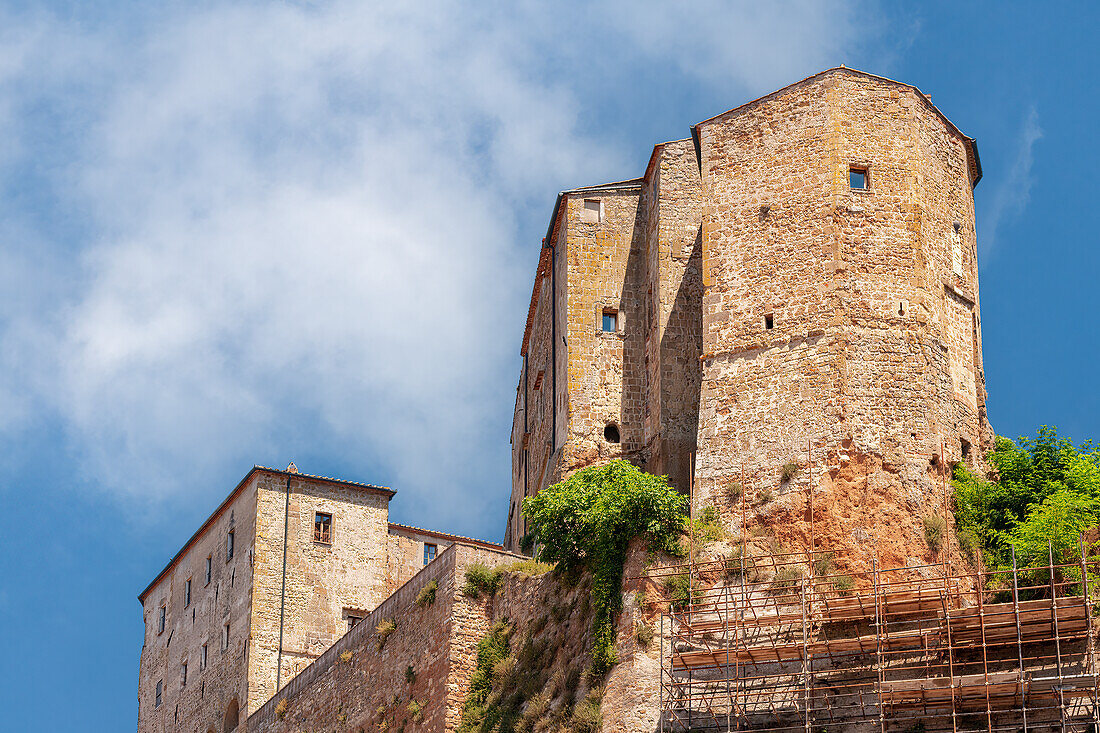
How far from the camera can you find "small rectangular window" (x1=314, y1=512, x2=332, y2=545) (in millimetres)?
49375

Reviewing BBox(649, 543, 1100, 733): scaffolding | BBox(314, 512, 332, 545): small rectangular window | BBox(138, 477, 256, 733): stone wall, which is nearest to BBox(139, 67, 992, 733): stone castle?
BBox(649, 543, 1100, 733): scaffolding

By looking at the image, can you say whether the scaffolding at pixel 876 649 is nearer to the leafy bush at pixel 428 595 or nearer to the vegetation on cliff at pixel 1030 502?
the vegetation on cliff at pixel 1030 502

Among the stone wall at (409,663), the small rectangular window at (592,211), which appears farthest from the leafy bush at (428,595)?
the small rectangular window at (592,211)

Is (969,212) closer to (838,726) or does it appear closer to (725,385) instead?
(725,385)

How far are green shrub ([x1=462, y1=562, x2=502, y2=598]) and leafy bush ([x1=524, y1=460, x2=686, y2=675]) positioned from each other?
174 cm

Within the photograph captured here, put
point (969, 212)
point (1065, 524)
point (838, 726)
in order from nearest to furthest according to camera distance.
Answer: point (838, 726), point (1065, 524), point (969, 212)

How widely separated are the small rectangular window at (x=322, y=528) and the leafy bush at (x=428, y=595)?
35.6ft

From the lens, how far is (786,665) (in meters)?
31.4

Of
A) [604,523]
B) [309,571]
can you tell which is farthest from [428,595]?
[309,571]

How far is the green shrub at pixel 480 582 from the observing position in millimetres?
37875

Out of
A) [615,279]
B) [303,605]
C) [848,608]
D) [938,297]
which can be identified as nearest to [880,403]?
[938,297]

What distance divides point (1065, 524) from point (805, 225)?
816cm

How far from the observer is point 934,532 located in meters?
33.8

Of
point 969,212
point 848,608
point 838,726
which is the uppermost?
point 969,212
